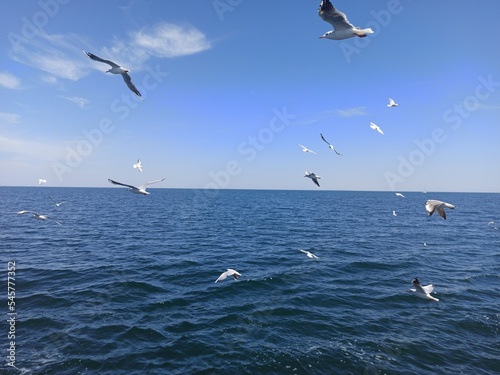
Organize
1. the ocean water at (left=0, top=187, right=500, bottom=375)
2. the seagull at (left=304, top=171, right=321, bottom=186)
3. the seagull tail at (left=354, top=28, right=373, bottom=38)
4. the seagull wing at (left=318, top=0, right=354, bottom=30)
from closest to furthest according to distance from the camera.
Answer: the seagull wing at (left=318, top=0, right=354, bottom=30) → the seagull tail at (left=354, top=28, right=373, bottom=38) → the ocean water at (left=0, top=187, right=500, bottom=375) → the seagull at (left=304, top=171, right=321, bottom=186)

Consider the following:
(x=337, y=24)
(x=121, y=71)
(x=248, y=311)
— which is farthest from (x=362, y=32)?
(x=248, y=311)

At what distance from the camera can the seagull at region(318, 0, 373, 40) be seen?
7.96m

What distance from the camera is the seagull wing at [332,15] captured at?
26.0ft

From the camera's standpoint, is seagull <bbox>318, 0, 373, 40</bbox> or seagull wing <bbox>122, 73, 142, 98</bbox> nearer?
seagull <bbox>318, 0, 373, 40</bbox>

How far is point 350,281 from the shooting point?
20.9 metres

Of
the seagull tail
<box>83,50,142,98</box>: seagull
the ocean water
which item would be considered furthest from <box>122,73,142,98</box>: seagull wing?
the ocean water

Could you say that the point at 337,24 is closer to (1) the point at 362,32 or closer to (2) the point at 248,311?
(1) the point at 362,32

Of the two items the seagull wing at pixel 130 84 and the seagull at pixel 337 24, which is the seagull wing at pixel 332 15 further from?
the seagull wing at pixel 130 84

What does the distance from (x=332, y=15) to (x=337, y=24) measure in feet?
1.62

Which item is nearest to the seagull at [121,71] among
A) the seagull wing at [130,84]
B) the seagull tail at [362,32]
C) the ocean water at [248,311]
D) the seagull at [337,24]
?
the seagull wing at [130,84]

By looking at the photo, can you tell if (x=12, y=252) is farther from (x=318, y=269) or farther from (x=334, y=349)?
(x=334, y=349)

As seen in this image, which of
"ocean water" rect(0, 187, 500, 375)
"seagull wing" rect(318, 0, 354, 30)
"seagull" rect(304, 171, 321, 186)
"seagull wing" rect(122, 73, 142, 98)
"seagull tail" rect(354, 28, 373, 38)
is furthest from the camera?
"seagull" rect(304, 171, 321, 186)

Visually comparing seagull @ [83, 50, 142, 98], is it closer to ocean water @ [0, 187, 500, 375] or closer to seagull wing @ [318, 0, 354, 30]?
seagull wing @ [318, 0, 354, 30]

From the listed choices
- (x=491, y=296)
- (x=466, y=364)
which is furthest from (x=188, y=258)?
(x=491, y=296)
